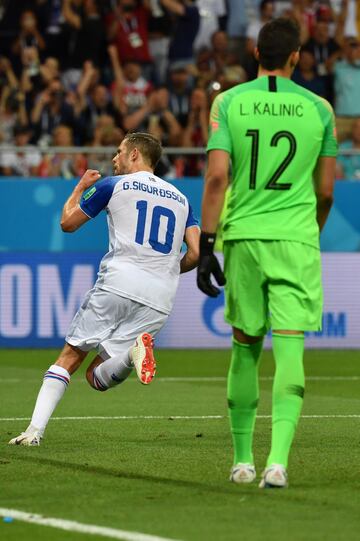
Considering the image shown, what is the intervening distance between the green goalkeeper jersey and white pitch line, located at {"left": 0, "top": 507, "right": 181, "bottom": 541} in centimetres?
175

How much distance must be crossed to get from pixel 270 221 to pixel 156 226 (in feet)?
6.47

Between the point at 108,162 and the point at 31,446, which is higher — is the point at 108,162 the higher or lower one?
the lower one

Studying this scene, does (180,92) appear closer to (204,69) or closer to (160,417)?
(204,69)

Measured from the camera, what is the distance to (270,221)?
688 centimetres

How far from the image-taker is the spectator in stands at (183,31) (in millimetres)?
21594

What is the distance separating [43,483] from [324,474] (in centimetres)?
153

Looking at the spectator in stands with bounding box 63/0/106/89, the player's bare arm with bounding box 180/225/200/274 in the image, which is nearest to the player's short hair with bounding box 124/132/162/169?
the player's bare arm with bounding box 180/225/200/274

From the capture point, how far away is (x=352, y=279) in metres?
18.5

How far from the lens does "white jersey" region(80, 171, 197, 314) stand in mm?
8648

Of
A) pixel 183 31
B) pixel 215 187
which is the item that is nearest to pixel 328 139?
pixel 215 187

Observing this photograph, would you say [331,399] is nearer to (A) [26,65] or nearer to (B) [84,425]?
(B) [84,425]

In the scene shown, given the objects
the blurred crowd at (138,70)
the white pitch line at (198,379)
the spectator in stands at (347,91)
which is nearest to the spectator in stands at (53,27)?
the blurred crowd at (138,70)

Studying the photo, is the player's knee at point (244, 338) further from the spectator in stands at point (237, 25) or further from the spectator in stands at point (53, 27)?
the spectator in stands at point (237, 25)

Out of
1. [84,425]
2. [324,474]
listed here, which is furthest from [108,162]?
[324,474]
